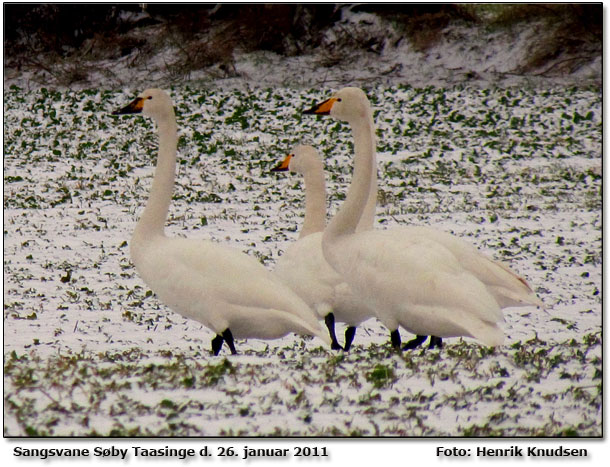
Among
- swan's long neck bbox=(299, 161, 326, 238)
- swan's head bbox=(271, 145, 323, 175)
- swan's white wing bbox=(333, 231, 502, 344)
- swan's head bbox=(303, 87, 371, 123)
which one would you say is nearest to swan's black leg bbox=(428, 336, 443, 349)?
swan's white wing bbox=(333, 231, 502, 344)

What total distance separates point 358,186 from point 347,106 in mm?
546

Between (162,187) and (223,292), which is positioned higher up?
(162,187)

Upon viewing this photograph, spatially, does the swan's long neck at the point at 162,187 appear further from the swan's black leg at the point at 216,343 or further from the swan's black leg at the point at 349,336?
the swan's black leg at the point at 349,336

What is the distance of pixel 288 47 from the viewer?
24016 mm

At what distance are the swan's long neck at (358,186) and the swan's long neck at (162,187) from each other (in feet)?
3.74

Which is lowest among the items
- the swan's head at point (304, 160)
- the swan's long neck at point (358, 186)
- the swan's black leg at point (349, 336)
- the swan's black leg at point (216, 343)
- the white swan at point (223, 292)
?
the swan's black leg at point (216, 343)

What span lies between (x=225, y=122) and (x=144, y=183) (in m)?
4.52

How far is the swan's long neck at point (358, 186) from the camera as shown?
6.09 meters

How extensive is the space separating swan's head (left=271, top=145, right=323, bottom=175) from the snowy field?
4.45 feet

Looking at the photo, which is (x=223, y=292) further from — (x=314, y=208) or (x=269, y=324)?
(x=314, y=208)

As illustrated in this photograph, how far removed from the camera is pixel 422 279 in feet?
17.8

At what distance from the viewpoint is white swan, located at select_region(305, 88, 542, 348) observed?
527 centimetres

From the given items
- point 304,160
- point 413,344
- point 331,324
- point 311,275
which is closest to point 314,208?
point 304,160

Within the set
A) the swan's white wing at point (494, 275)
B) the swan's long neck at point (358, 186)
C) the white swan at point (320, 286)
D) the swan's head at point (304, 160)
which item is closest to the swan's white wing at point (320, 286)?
the white swan at point (320, 286)
